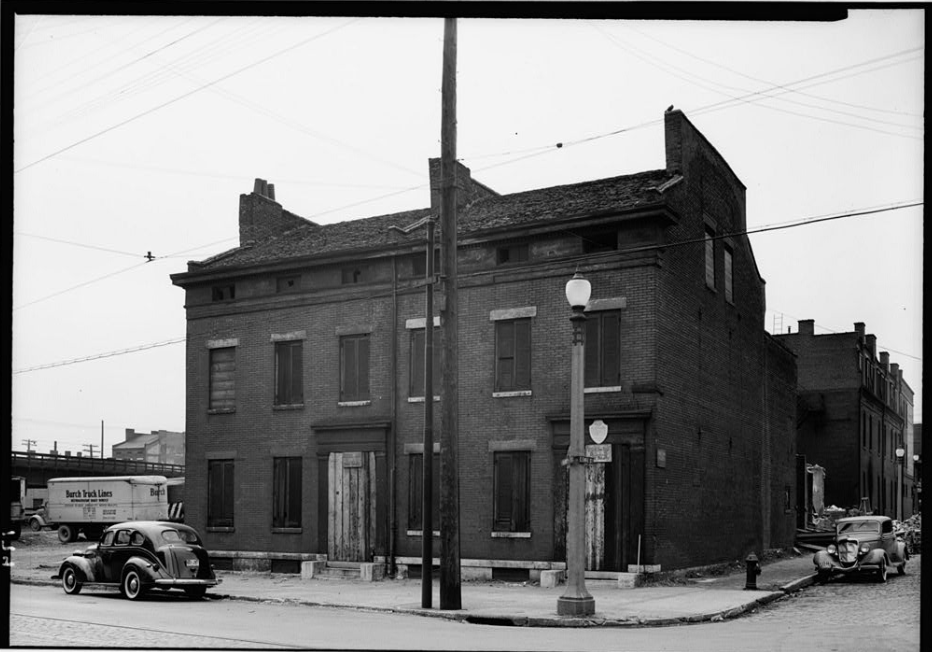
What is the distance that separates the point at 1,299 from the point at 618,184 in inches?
760

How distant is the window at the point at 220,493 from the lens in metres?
29.1

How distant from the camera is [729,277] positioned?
28.6m

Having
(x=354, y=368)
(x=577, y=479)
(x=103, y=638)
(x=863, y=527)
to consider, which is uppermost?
(x=354, y=368)

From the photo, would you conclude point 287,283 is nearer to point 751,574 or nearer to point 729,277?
point 729,277

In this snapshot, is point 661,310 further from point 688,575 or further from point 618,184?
point 688,575

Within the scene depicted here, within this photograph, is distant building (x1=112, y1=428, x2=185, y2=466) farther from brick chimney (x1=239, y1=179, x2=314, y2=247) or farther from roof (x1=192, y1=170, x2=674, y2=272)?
roof (x1=192, y1=170, x2=674, y2=272)

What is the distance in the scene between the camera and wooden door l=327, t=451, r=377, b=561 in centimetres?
2664

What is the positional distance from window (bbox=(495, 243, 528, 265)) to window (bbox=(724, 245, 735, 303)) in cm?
637

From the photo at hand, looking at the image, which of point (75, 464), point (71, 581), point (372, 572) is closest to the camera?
point (71, 581)

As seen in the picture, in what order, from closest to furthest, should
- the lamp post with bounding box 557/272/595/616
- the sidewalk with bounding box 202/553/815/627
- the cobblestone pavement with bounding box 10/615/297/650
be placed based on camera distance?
the cobblestone pavement with bounding box 10/615/297/650, the lamp post with bounding box 557/272/595/616, the sidewalk with bounding box 202/553/815/627

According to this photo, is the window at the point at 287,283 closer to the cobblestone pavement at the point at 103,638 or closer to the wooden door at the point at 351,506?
the wooden door at the point at 351,506

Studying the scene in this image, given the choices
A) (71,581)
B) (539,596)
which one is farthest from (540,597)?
(71,581)

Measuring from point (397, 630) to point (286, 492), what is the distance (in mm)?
12806

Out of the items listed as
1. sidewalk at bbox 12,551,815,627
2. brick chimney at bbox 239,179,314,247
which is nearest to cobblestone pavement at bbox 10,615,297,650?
sidewalk at bbox 12,551,815,627
